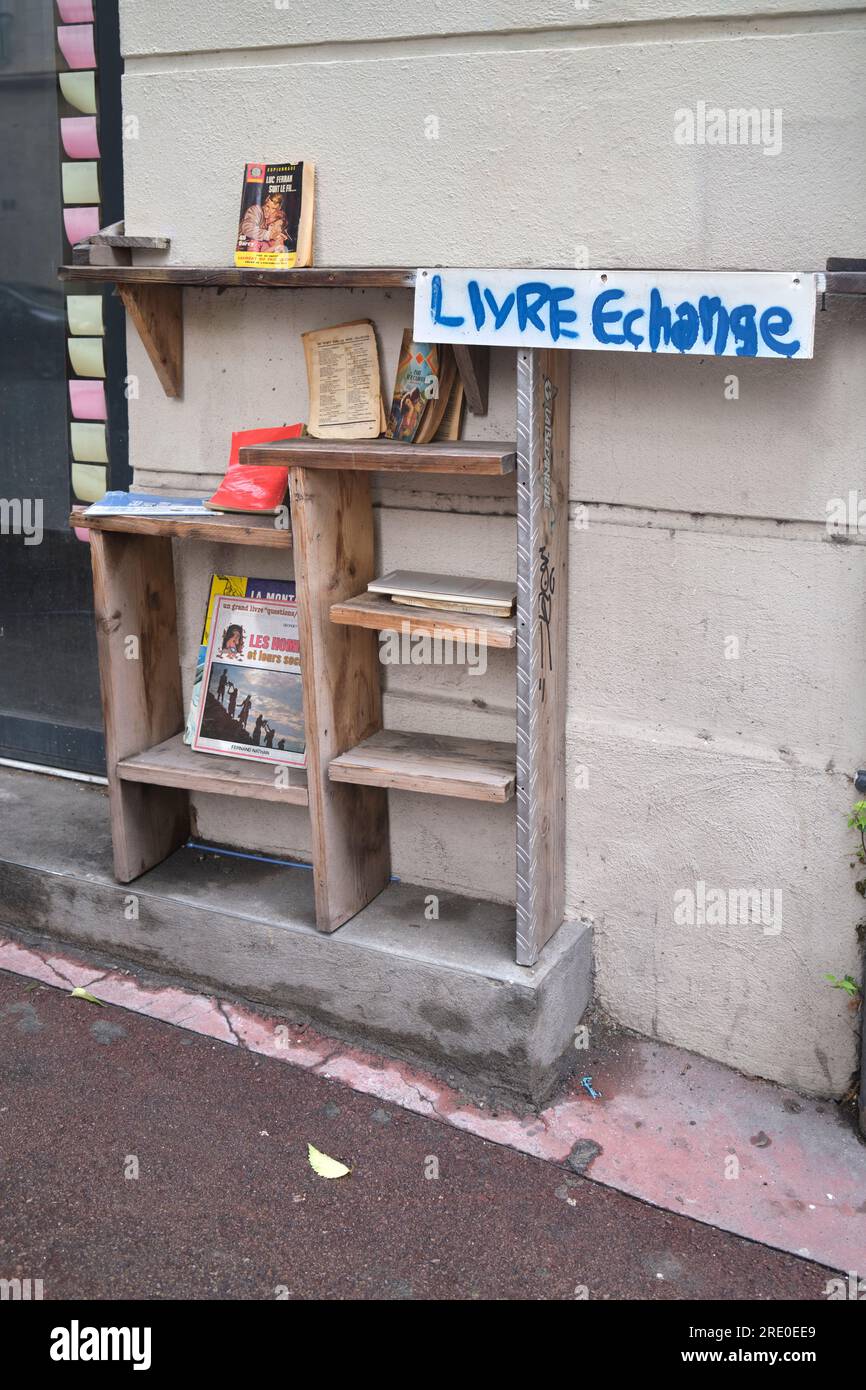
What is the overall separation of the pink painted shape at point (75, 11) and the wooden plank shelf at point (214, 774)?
2.55 metres

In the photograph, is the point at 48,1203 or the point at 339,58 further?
the point at 339,58

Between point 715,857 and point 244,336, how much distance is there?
6.77 feet

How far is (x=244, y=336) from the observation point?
4027 mm

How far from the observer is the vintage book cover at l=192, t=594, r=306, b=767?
4.19 metres

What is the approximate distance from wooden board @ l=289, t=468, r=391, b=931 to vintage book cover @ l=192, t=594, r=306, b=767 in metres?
0.29

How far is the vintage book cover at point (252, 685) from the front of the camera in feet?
13.7

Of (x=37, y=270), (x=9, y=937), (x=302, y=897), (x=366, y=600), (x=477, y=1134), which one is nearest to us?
(x=477, y=1134)

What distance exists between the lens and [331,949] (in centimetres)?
390

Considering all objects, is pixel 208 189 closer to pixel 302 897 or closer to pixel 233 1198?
pixel 302 897

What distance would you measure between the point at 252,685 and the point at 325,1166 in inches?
59.6

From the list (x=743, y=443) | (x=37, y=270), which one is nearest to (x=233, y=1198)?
(x=743, y=443)

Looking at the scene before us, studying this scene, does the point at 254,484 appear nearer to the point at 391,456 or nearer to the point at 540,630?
the point at 391,456

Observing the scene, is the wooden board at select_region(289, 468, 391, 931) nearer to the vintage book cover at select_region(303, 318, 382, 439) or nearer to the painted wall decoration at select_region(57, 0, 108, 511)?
the vintage book cover at select_region(303, 318, 382, 439)

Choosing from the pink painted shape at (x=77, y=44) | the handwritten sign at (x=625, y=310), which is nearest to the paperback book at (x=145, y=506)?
the handwritten sign at (x=625, y=310)
